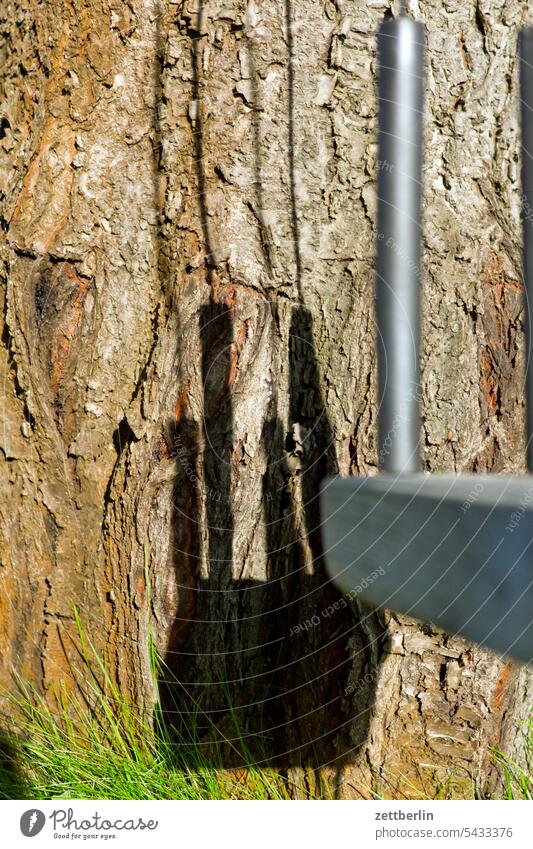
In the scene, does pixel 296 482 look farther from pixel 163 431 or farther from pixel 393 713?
pixel 393 713

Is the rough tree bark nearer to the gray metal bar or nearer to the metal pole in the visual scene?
the gray metal bar

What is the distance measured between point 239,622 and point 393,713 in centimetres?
18

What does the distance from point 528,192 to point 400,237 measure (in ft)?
0.91

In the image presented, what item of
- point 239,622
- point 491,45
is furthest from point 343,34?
point 239,622

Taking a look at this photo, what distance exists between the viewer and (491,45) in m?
0.75

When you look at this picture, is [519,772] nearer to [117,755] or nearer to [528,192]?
[117,755]

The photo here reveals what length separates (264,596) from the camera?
2.57ft

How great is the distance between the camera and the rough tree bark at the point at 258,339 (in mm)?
757

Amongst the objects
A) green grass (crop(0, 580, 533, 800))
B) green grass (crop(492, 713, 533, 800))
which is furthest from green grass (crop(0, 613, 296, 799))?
green grass (crop(492, 713, 533, 800))

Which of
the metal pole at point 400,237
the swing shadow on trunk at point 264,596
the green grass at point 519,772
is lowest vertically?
the green grass at point 519,772

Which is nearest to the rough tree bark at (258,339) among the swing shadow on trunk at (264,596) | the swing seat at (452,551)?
the swing shadow on trunk at (264,596)

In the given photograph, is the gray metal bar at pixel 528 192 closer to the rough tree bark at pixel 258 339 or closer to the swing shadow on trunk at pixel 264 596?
the rough tree bark at pixel 258 339

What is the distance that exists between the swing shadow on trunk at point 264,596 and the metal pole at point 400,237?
19cm
